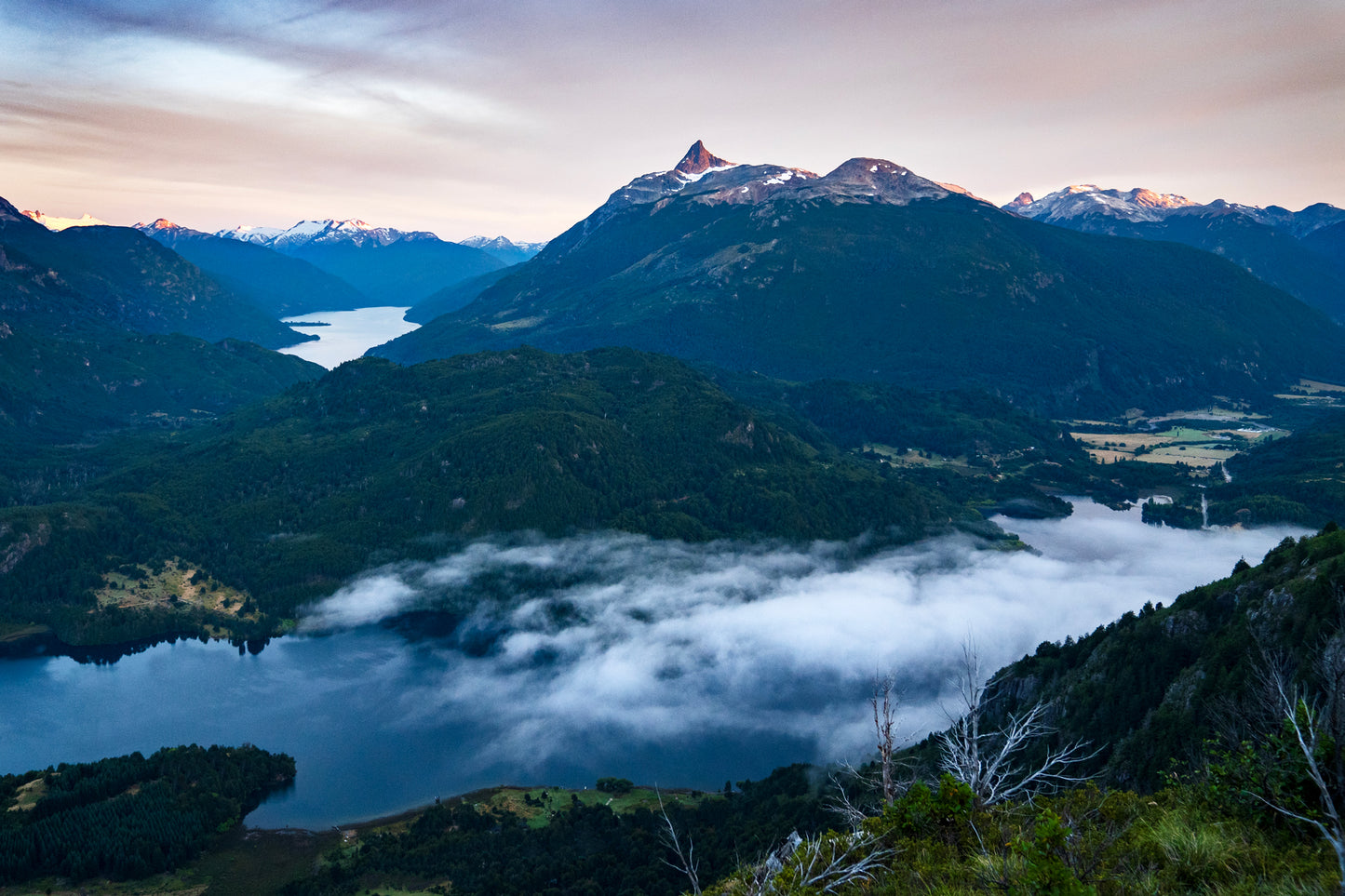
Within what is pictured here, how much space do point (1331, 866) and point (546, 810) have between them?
143933 millimetres

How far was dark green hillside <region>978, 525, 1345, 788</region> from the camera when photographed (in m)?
82.0

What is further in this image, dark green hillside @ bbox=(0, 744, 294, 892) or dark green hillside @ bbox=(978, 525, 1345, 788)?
dark green hillside @ bbox=(0, 744, 294, 892)

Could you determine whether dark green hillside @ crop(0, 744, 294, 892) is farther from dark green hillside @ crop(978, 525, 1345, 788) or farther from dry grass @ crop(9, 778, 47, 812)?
dark green hillside @ crop(978, 525, 1345, 788)

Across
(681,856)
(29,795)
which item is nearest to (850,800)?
(681,856)

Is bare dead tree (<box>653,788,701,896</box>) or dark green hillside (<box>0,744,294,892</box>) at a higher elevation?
bare dead tree (<box>653,788,701,896</box>)

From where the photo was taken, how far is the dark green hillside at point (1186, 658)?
8200cm

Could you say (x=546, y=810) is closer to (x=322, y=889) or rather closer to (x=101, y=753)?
(x=322, y=889)

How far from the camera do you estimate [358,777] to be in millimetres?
173375

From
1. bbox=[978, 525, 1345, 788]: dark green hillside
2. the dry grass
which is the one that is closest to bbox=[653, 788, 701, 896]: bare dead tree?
bbox=[978, 525, 1345, 788]: dark green hillside

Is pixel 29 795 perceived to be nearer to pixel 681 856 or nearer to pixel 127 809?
pixel 127 809

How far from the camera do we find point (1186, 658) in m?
104

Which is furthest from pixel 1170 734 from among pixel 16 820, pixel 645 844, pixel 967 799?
pixel 16 820

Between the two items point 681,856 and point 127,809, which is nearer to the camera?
point 681,856

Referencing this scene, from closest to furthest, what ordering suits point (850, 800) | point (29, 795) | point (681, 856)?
point (681, 856) → point (850, 800) → point (29, 795)
